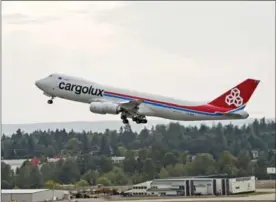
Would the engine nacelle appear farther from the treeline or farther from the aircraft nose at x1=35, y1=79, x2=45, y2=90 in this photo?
the treeline

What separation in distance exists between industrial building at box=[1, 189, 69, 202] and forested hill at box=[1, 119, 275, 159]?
115ft

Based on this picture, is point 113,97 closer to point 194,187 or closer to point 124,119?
point 124,119

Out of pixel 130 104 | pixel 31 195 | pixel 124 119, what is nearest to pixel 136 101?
pixel 130 104

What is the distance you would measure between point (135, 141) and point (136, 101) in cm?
8228

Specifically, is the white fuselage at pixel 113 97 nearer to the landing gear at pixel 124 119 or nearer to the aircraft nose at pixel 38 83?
the landing gear at pixel 124 119

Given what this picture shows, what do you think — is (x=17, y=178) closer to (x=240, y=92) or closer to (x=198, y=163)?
(x=198, y=163)

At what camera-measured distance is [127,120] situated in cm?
7644

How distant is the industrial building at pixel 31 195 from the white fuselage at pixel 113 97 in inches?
392

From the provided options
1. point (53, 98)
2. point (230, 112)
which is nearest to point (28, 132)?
point (53, 98)

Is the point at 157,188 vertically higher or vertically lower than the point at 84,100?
lower

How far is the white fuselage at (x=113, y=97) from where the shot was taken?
246 ft

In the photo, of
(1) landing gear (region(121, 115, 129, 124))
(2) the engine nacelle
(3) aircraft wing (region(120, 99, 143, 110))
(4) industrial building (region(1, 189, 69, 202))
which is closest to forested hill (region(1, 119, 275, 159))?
(4) industrial building (region(1, 189, 69, 202))

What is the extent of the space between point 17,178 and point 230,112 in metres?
44.2

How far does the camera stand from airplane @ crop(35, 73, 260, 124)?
244 feet
